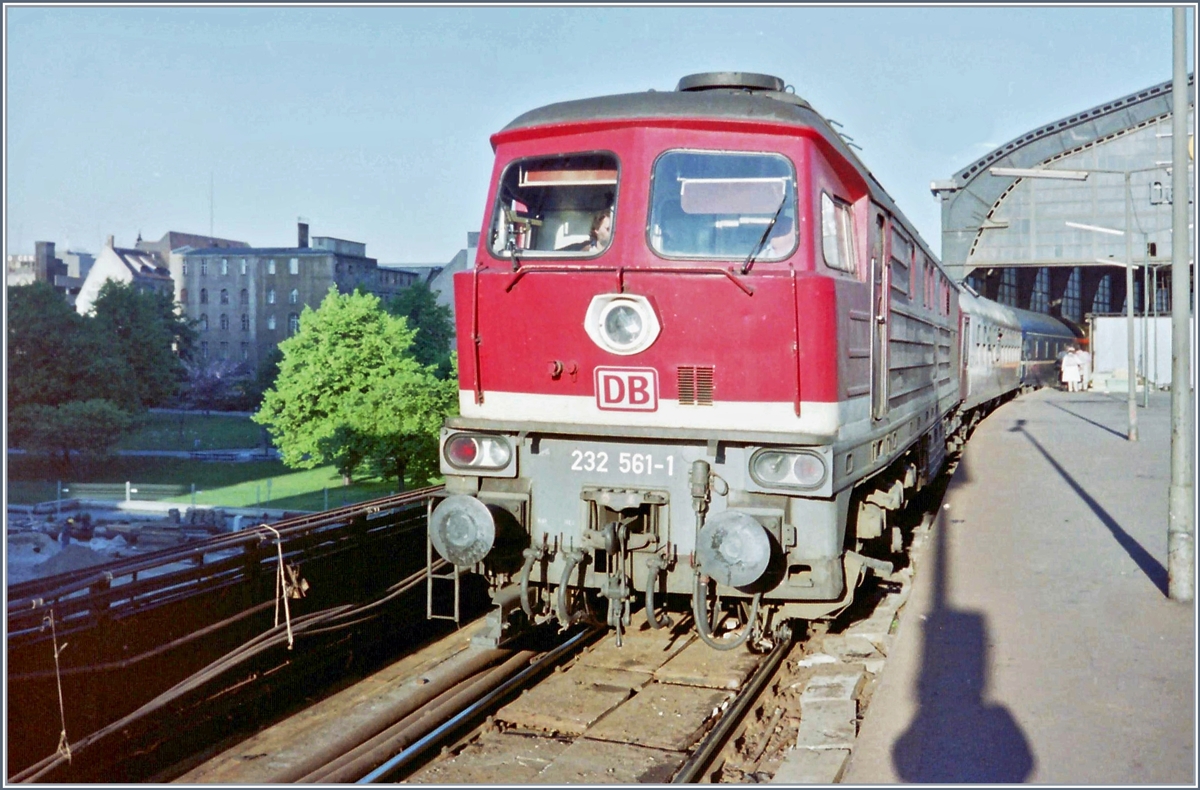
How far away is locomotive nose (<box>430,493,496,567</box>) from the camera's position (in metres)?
6.50

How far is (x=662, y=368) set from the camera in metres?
6.53

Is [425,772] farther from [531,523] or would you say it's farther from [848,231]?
[848,231]

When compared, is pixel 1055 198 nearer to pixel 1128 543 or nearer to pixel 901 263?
pixel 1128 543

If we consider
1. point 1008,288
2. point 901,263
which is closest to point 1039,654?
point 901,263

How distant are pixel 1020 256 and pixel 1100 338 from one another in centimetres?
888

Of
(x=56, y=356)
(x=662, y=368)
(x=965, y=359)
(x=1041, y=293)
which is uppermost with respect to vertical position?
(x=1041, y=293)

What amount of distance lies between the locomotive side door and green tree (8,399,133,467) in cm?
4304

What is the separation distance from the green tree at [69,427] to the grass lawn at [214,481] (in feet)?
4.17

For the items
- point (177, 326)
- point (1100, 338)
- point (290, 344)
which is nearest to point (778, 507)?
point (290, 344)

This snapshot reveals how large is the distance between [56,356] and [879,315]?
152ft

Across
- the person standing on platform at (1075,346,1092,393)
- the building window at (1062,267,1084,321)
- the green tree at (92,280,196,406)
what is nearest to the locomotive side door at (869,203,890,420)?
the person standing on platform at (1075,346,1092,393)

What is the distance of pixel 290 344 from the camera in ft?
137

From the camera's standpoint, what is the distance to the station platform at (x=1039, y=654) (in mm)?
5211

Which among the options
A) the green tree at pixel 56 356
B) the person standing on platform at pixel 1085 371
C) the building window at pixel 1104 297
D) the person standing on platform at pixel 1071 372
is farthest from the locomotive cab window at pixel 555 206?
the building window at pixel 1104 297
